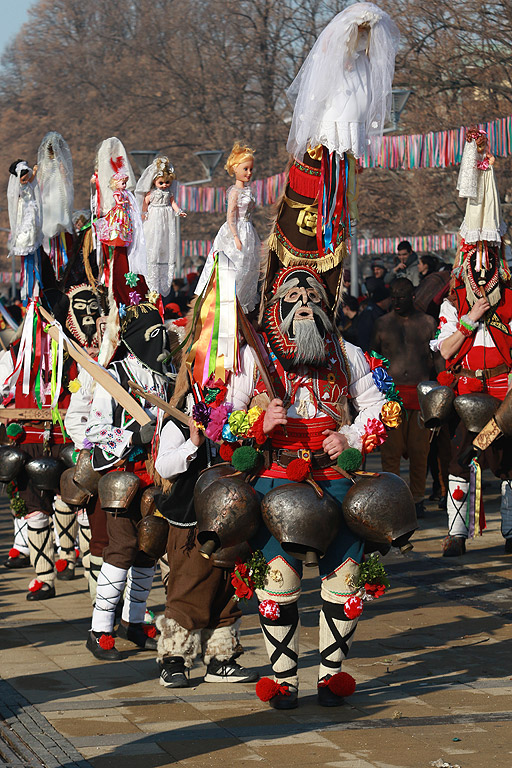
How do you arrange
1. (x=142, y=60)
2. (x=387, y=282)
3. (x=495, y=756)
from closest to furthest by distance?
(x=495, y=756) → (x=387, y=282) → (x=142, y=60)

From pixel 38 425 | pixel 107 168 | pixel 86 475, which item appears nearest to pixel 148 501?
pixel 86 475

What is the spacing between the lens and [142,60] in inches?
1869

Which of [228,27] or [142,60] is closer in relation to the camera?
[228,27]

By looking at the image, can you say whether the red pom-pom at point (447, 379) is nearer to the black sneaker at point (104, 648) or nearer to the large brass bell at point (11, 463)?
the large brass bell at point (11, 463)

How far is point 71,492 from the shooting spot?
→ 8.01 metres

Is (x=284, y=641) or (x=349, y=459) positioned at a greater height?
(x=349, y=459)

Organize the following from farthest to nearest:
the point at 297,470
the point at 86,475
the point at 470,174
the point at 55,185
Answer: the point at 55,185, the point at 470,174, the point at 86,475, the point at 297,470

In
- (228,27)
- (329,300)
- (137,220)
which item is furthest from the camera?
(228,27)

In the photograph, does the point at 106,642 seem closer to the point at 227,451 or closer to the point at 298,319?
the point at 227,451

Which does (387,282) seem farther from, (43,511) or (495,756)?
(495,756)

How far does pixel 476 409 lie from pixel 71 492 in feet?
9.88

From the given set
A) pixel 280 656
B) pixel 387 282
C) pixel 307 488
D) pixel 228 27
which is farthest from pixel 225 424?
pixel 228 27

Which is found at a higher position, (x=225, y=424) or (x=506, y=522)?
(x=225, y=424)

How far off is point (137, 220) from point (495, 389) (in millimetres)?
3043
